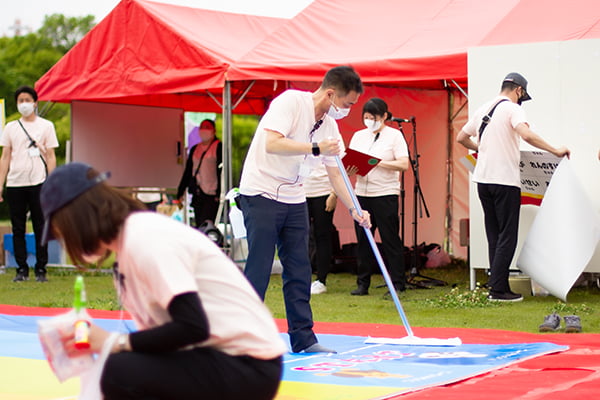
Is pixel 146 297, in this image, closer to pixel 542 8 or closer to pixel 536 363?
pixel 536 363

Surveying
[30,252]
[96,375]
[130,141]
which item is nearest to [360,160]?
[96,375]

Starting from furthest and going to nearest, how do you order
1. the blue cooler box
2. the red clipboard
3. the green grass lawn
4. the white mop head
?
the blue cooler box → the red clipboard → the green grass lawn → the white mop head

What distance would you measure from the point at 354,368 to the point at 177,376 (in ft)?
8.41

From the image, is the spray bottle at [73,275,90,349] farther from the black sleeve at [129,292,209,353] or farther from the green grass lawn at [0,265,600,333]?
the green grass lawn at [0,265,600,333]

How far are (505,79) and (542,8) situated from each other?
1.89 meters

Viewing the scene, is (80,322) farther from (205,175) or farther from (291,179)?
(205,175)

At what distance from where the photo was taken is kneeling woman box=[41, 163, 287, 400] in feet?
7.89

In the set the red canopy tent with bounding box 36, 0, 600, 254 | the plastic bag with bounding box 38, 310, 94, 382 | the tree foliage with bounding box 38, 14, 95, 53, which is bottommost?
the plastic bag with bounding box 38, 310, 94, 382

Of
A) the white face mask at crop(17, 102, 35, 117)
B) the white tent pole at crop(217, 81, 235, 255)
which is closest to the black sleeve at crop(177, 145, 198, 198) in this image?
the white tent pole at crop(217, 81, 235, 255)

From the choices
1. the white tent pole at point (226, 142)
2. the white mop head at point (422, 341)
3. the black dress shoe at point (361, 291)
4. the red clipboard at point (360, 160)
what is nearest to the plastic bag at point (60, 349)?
the white mop head at point (422, 341)

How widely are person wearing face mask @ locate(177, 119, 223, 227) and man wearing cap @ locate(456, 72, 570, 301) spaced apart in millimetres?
4646

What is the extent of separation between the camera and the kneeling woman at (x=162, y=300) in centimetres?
241

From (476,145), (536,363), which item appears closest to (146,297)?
(536,363)

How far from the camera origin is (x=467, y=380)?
181 inches
